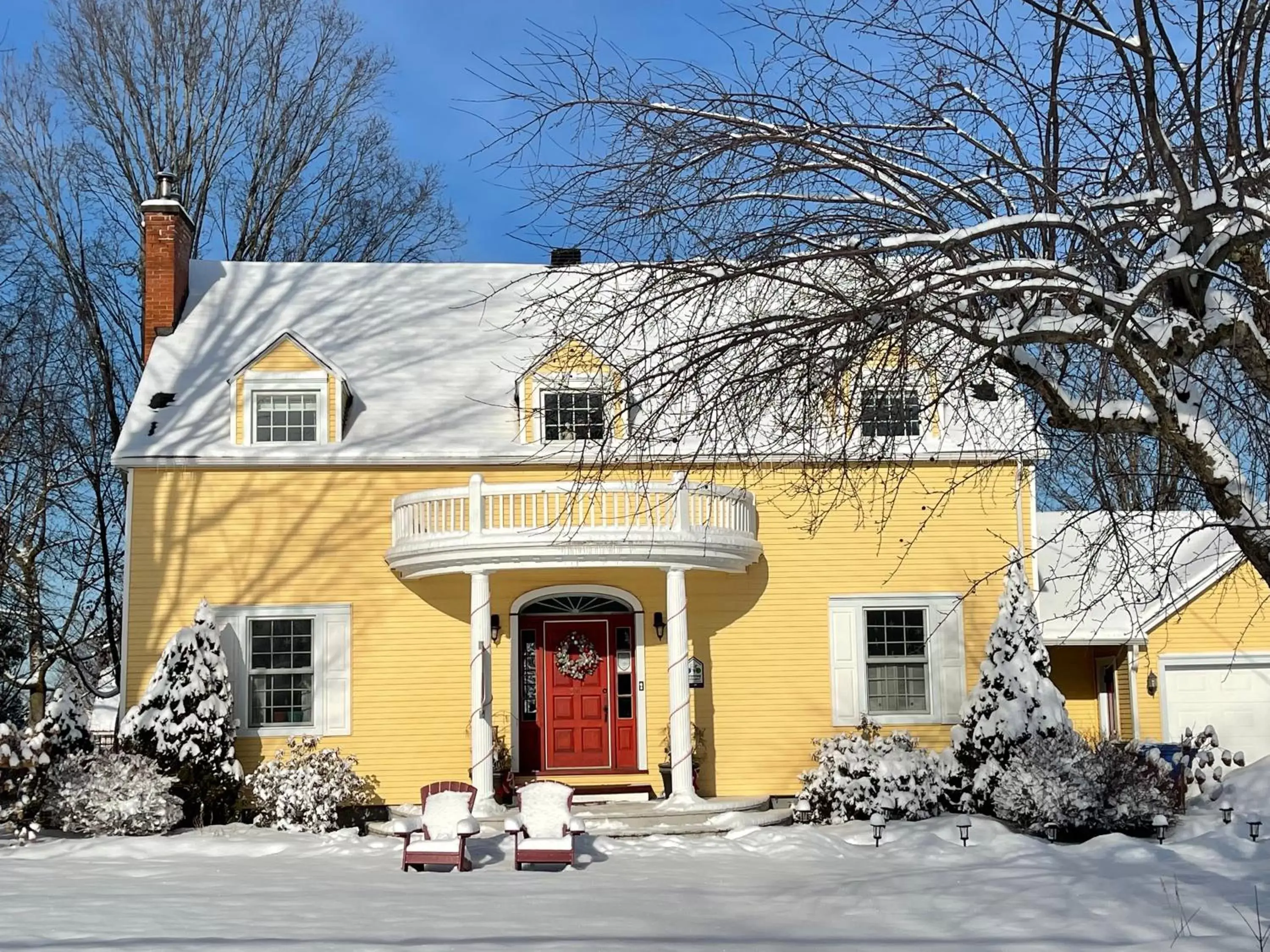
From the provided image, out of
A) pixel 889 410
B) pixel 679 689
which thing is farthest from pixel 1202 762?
pixel 889 410

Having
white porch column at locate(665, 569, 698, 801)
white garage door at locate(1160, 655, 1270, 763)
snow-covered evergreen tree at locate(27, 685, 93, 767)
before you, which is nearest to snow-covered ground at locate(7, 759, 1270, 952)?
white porch column at locate(665, 569, 698, 801)

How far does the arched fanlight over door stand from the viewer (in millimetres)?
18734

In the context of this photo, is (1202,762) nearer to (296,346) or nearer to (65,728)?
(296,346)

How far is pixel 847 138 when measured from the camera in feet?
22.1

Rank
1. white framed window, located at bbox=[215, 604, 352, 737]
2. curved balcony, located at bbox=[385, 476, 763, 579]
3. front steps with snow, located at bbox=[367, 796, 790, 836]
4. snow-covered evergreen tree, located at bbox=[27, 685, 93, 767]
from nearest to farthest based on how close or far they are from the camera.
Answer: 1. front steps with snow, located at bbox=[367, 796, 790, 836]
2. curved balcony, located at bbox=[385, 476, 763, 579]
3. snow-covered evergreen tree, located at bbox=[27, 685, 93, 767]
4. white framed window, located at bbox=[215, 604, 352, 737]

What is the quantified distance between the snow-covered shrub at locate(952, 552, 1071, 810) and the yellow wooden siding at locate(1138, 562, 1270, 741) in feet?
8.85

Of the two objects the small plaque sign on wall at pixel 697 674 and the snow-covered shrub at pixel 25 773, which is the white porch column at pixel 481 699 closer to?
the small plaque sign on wall at pixel 697 674

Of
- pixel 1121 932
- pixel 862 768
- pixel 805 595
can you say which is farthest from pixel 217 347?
pixel 1121 932

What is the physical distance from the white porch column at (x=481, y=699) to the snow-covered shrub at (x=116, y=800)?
3498 millimetres

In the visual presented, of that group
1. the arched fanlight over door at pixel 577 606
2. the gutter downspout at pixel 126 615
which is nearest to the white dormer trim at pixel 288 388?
the gutter downspout at pixel 126 615

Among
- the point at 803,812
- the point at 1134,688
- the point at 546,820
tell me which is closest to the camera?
the point at 546,820

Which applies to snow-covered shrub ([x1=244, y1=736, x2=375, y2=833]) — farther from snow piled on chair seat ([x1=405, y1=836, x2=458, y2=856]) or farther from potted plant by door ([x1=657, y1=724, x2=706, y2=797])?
potted plant by door ([x1=657, y1=724, x2=706, y2=797])

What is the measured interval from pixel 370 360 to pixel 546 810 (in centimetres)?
840

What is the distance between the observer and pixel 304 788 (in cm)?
1664
